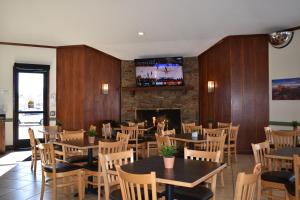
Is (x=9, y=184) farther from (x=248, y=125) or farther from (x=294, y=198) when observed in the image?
(x=248, y=125)

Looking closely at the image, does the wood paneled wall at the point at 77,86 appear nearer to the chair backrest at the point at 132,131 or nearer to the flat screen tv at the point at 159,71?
the flat screen tv at the point at 159,71

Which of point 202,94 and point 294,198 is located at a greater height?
point 202,94

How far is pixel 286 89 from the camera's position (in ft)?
25.7

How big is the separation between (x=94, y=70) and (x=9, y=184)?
5.16m

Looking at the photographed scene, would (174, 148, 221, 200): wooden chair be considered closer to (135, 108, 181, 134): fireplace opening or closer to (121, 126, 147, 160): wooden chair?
(121, 126, 147, 160): wooden chair

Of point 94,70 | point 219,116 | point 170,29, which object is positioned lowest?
point 219,116

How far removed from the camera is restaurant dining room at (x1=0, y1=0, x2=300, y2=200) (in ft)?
17.1

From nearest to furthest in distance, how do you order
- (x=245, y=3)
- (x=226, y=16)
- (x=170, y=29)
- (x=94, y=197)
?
(x=94, y=197), (x=245, y=3), (x=226, y=16), (x=170, y=29)

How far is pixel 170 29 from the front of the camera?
24.9 feet

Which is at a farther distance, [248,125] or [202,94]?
[202,94]

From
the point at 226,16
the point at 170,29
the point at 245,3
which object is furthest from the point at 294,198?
the point at 170,29

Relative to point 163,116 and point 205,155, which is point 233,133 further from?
point 205,155

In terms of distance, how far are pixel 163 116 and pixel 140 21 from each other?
4.30 meters

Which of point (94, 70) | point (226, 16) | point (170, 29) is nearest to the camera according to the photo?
point (226, 16)
